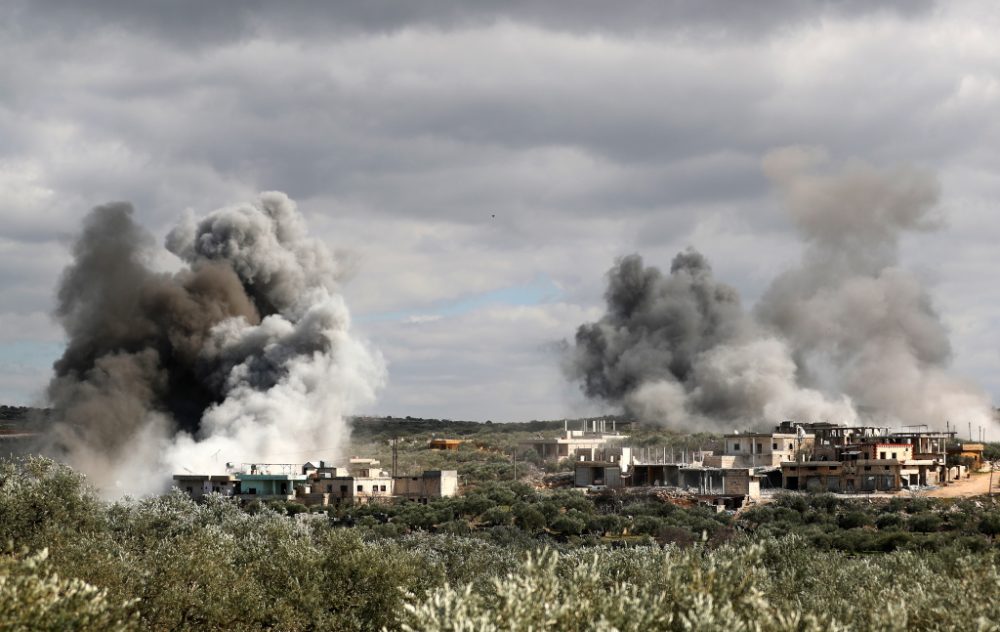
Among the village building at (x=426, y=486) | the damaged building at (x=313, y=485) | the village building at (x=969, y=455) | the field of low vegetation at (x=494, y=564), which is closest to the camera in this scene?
the field of low vegetation at (x=494, y=564)

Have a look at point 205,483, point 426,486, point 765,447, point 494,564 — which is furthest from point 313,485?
point 494,564

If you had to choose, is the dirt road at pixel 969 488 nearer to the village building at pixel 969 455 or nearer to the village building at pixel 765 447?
the village building at pixel 969 455

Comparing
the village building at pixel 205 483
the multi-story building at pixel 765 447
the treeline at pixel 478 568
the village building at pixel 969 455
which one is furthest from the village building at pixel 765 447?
the village building at pixel 205 483

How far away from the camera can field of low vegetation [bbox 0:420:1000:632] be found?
67.4 feet

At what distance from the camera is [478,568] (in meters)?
45.7

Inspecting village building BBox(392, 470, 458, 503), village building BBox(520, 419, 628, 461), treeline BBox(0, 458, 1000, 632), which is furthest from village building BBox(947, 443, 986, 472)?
village building BBox(392, 470, 458, 503)

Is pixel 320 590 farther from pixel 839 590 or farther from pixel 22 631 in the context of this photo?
pixel 22 631

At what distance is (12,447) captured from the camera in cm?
10094

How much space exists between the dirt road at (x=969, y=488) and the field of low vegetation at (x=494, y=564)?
14.0 ft

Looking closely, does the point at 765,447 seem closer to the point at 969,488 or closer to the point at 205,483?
the point at 969,488

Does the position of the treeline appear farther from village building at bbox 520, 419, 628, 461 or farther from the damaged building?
village building at bbox 520, 419, 628, 461

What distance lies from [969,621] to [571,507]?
53709 millimetres

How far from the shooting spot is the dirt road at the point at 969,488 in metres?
80.7

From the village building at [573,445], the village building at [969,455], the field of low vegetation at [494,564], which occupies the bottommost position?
the field of low vegetation at [494,564]
